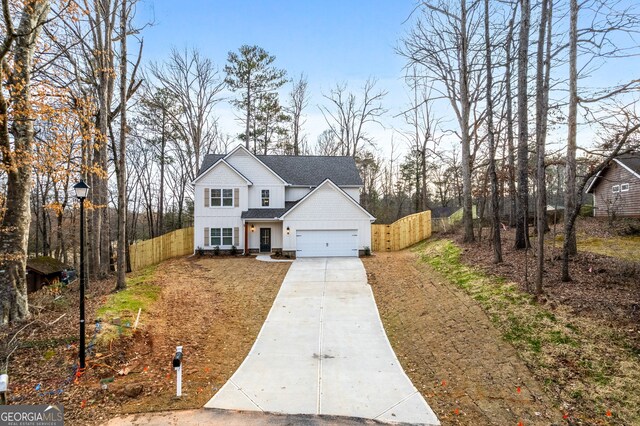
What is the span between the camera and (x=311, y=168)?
23422 millimetres

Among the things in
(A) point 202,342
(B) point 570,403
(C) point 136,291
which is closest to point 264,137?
(C) point 136,291

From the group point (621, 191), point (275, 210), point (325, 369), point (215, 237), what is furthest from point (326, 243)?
point (621, 191)

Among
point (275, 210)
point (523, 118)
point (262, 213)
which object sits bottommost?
point (262, 213)

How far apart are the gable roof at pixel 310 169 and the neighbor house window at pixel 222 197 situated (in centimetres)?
227

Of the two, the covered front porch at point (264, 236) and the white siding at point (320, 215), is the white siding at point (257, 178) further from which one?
the white siding at point (320, 215)

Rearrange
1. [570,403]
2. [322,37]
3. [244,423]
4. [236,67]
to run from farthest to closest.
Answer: [236,67] < [322,37] < [570,403] < [244,423]

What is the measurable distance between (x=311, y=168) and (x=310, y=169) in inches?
5.3

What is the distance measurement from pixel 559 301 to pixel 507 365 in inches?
97.3

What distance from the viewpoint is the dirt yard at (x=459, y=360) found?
4812 millimetres

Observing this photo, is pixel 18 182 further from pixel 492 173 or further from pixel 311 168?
pixel 311 168

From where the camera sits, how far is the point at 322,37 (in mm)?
16000

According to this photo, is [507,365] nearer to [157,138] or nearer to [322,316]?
[322,316]

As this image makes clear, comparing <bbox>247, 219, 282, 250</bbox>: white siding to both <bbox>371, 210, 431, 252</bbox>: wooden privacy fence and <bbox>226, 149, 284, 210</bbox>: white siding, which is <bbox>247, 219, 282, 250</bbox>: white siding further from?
<bbox>371, 210, 431, 252</bbox>: wooden privacy fence

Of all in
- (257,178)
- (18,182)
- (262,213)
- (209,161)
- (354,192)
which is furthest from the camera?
(354,192)
